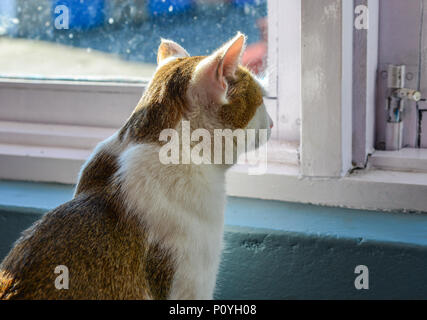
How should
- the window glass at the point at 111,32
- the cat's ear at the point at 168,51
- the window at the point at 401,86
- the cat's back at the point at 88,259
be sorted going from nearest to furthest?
the cat's back at the point at 88,259
the cat's ear at the point at 168,51
the window at the point at 401,86
the window glass at the point at 111,32

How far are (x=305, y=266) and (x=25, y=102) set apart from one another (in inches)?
29.7

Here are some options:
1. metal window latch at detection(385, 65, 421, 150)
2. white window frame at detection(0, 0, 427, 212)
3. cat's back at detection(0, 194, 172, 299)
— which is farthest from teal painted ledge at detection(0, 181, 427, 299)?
cat's back at detection(0, 194, 172, 299)

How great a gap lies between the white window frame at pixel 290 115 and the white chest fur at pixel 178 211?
314 millimetres

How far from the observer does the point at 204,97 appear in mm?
759

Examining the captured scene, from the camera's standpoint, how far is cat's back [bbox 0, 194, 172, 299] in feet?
2.30

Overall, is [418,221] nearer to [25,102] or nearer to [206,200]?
[206,200]

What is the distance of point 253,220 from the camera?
1.02m

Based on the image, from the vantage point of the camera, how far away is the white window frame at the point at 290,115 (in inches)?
39.1

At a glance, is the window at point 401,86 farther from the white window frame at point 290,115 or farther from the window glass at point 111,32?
the window glass at point 111,32

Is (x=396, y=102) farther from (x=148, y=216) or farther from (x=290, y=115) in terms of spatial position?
(x=148, y=216)

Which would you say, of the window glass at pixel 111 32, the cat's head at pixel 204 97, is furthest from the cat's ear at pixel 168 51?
the window glass at pixel 111 32

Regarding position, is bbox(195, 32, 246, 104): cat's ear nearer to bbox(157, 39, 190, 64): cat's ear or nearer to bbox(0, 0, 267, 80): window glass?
bbox(157, 39, 190, 64): cat's ear

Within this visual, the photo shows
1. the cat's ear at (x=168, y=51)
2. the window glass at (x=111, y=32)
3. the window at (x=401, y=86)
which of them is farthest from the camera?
the window glass at (x=111, y=32)
